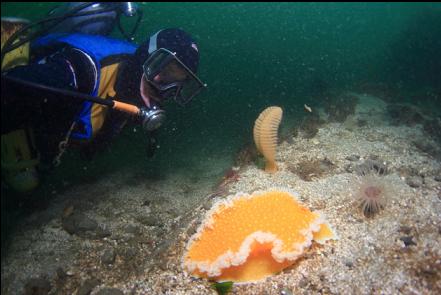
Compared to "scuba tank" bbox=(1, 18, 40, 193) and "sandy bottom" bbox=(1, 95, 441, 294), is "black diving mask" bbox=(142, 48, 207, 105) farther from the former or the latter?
"scuba tank" bbox=(1, 18, 40, 193)

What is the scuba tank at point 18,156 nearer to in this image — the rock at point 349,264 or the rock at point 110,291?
the rock at point 110,291

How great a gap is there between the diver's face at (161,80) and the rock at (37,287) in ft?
7.64

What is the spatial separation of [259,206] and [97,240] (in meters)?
2.10

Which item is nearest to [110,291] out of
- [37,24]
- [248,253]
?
[248,253]

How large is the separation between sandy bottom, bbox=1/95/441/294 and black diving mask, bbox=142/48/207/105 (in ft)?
4.50

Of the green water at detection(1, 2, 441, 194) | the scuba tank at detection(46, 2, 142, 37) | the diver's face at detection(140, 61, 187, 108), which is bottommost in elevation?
the green water at detection(1, 2, 441, 194)

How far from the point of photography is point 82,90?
11.3 feet

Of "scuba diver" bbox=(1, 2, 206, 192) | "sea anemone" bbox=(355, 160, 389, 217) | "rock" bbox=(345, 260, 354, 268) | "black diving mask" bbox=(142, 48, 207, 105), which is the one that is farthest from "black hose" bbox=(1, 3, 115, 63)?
"sea anemone" bbox=(355, 160, 389, 217)

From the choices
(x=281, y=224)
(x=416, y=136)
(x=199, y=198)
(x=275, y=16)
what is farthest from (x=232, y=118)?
(x=275, y=16)

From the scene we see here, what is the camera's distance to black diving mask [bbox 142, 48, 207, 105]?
12.1 ft

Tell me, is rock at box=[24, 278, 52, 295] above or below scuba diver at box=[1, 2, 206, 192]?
below

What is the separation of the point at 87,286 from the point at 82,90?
2.12m

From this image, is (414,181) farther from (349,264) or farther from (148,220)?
(148,220)

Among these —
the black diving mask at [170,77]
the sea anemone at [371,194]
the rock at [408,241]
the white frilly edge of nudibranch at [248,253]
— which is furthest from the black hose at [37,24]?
the rock at [408,241]
